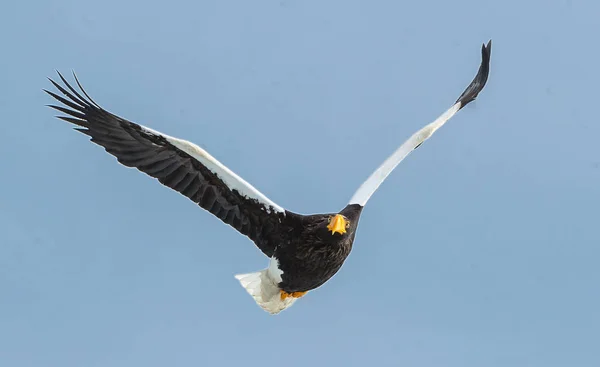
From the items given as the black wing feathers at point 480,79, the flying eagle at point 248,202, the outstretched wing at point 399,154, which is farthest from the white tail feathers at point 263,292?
the black wing feathers at point 480,79

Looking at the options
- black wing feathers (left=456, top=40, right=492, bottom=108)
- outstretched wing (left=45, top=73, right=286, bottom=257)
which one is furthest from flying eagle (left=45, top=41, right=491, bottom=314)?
black wing feathers (left=456, top=40, right=492, bottom=108)

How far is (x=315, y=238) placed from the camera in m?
12.9

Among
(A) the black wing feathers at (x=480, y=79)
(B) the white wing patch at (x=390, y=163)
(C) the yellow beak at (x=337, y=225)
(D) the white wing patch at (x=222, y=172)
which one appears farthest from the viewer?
A: (A) the black wing feathers at (x=480, y=79)

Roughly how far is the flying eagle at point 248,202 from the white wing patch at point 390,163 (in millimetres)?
12

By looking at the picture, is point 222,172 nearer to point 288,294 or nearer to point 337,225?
point 337,225

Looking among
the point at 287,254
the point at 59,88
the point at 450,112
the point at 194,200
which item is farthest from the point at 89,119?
the point at 450,112

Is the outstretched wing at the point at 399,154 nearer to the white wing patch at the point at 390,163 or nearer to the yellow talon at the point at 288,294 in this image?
the white wing patch at the point at 390,163

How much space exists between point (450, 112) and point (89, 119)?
447 centimetres

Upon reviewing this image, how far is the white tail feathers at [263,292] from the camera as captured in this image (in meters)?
13.9

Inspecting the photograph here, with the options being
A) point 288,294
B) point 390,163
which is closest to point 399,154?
point 390,163

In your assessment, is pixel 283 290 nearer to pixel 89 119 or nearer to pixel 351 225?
pixel 351 225

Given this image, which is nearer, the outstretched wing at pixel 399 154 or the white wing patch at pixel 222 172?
the white wing patch at pixel 222 172

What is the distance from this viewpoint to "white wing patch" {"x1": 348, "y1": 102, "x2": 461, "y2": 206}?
1377 cm

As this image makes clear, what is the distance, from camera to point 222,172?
43.4 feet
